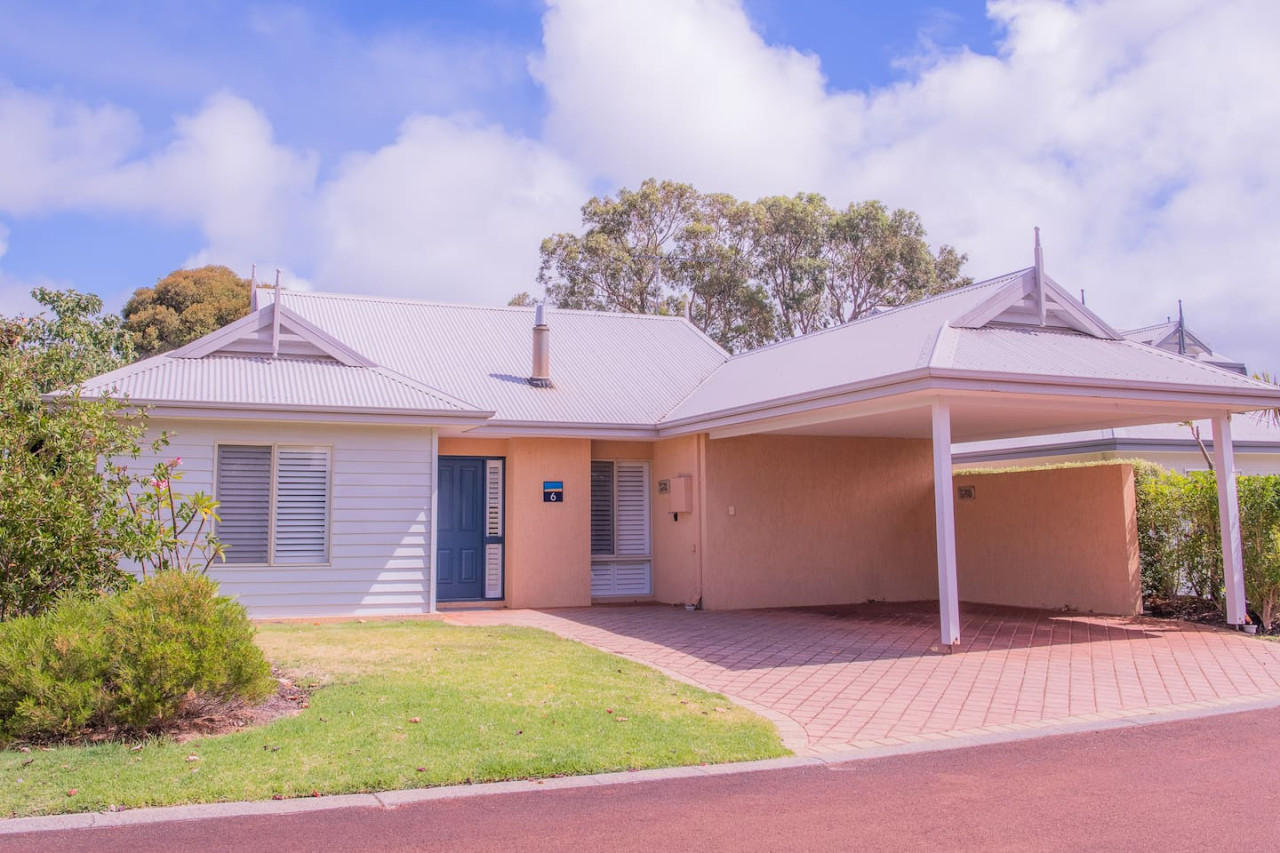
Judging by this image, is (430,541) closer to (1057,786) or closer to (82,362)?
(82,362)

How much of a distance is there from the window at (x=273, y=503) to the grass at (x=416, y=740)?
142 inches

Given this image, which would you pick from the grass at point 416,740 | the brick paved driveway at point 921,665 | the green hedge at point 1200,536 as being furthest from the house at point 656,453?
the grass at point 416,740

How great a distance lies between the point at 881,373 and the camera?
10.8 metres

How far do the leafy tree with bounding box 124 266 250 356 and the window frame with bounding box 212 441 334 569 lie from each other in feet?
67.7

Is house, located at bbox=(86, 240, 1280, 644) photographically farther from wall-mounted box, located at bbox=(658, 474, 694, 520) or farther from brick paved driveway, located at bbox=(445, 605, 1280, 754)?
brick paved driveway, located at bbox=(445, 605, 1280, 754)

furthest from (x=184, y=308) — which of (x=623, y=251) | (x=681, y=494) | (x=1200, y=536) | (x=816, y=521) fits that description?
(x=1200, y=536)

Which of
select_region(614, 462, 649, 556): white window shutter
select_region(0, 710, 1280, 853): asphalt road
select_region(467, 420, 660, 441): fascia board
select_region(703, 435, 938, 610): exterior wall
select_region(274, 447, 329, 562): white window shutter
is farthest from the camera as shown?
select_region(614, 462, 649, 556): white window shutter

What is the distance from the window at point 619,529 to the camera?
52.2 ft

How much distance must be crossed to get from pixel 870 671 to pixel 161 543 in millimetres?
6458

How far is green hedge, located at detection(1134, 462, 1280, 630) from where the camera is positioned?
11828 millimetres

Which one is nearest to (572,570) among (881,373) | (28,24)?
(881,373)

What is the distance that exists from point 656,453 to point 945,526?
657cm

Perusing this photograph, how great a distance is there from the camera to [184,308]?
106 feet

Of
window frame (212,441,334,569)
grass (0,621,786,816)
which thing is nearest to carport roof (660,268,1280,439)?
grass (0,621,786,816)
